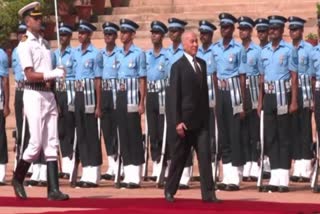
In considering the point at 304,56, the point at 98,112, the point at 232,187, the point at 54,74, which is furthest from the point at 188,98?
the point at 304,56

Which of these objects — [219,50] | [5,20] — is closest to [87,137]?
[219,50]

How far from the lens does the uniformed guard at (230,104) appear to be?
72.6 feet

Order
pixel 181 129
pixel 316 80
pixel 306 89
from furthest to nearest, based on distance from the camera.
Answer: pixel 306 89 → pixel 316 80 → pixel 181 129

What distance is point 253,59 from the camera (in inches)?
921

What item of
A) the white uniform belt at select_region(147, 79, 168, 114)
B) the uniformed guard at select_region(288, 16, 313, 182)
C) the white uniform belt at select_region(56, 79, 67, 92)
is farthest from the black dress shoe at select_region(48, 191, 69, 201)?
the white uniform belt at select_region(56, 79, 67, 92)

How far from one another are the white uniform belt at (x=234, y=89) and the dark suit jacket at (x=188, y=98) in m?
2.59

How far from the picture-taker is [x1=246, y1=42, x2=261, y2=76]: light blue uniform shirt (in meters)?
23.3

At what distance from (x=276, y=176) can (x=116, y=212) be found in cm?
431

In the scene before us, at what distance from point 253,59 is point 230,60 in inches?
46.5

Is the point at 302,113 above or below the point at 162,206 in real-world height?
above

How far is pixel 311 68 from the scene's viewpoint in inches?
878

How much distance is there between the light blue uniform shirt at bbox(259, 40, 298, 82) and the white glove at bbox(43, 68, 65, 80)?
375 centimetres

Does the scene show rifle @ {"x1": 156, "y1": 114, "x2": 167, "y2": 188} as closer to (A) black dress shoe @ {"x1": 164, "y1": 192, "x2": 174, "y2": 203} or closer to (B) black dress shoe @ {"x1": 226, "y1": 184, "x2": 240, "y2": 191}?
(B) black dress shoe @ {"x1": 226, "y1": 184, "x2": 240, "y2": 191}

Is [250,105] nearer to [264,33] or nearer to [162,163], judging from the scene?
[264,33]
